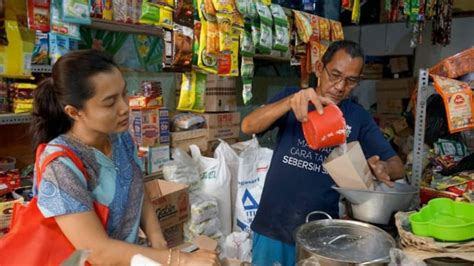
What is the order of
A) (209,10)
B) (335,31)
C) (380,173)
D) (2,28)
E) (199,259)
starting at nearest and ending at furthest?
(199,259), (380,173), (2,28), (209,10), (335,31)

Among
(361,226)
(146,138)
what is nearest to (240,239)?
(146,138)

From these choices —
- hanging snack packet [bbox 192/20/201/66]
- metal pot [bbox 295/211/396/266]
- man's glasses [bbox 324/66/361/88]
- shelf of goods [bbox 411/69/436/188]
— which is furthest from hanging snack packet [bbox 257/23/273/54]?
metal pot [bbox 295/211/396/266]

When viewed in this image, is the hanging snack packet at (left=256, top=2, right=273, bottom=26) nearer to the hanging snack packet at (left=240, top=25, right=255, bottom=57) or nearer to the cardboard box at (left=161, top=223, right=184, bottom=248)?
the hanging snack packet at (left=240, top=25, right=255, bottom=57)

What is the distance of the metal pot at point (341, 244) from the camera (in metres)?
0.94

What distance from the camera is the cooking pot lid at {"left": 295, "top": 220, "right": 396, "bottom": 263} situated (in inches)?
38.2

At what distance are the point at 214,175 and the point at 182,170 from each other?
1.00ft

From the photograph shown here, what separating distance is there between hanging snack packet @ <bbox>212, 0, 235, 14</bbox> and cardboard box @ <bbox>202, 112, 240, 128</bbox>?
776 millimetres

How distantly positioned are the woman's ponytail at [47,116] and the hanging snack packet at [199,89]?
1.41m

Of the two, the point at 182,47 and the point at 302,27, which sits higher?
the point at 302,27

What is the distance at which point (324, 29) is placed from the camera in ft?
10.8

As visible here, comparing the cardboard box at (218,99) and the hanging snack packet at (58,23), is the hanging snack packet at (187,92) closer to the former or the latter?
the cardboard box at (218,99)

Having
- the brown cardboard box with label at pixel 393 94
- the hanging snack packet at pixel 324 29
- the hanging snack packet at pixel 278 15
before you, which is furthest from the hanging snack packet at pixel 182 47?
the brown cardboard box with label at pixel 393 94

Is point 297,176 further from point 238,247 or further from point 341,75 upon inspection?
point 238,247

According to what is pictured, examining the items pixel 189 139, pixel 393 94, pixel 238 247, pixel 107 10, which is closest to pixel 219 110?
pixel 189 139
